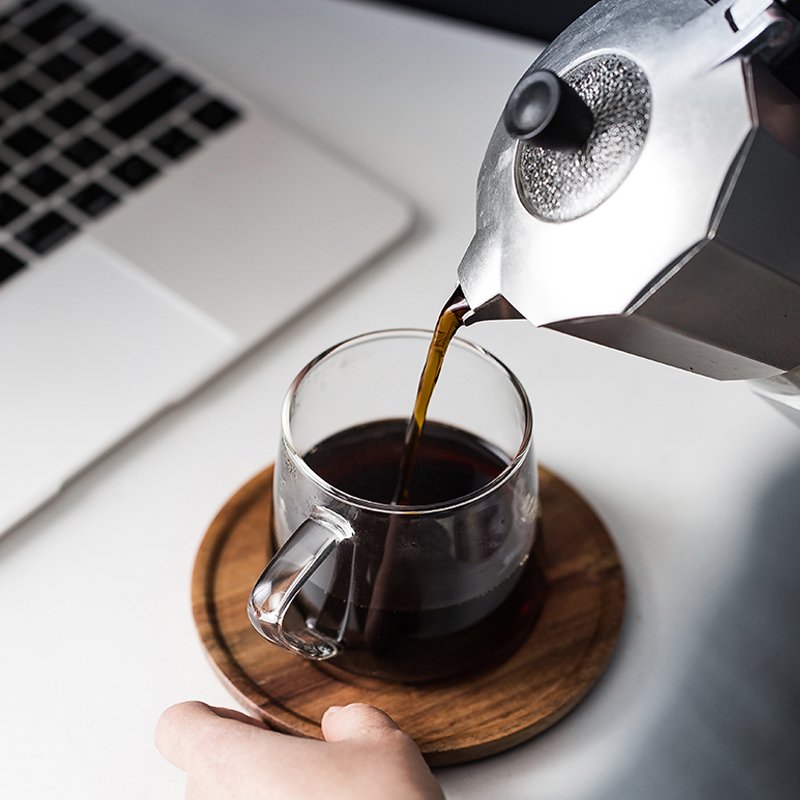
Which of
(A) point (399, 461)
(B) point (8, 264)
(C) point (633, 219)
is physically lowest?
(B) point (8, 264)

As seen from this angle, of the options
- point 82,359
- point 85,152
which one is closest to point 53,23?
point 85,152

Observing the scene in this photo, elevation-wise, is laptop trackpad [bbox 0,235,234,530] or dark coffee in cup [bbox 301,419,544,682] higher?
dark coffee in cup [bbox 301,419,544,682]

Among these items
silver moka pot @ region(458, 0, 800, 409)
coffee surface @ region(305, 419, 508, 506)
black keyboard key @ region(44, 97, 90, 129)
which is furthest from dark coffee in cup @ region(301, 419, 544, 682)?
black keyboard key @ region(44, 97, 90, 129)

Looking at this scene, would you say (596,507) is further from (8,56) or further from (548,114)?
(8,56)

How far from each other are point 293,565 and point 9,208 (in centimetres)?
40

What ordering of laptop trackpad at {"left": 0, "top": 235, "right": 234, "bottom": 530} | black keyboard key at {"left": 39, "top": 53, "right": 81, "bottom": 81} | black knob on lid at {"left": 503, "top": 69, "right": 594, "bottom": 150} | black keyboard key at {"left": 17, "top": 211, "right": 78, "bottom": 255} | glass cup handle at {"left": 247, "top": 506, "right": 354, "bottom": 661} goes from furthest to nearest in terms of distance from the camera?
black keyboard key at {"left": 39, "top": 53, "right": 81, "bottom": 81} → black keyboard key at {"left": 17, "top": 211, "right": 78, "bottom": 255} → laptop trackpad at {"left": 0, "top": 235, "right": 234, "bottom": 530} → glass cup handle at {"left": 247, "top": 506, "right": 354, "bottom": 661} → black knob on lid at {"left": 503, "top": 69, "right": 594, "bottom": 150}

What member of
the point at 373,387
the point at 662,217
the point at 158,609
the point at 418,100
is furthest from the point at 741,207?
the point at 418,100

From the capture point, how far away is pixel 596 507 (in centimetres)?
66

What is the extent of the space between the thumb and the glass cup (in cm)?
4

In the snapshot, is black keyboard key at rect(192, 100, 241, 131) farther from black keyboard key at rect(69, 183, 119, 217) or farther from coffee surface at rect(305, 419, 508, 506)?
coffee surface at rect(305, 419, 508, 506)

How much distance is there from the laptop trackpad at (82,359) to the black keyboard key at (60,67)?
17 cm

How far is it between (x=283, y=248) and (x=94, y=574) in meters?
0.25

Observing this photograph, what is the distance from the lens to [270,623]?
51cm

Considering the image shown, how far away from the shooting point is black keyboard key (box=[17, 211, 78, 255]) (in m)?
0.77
